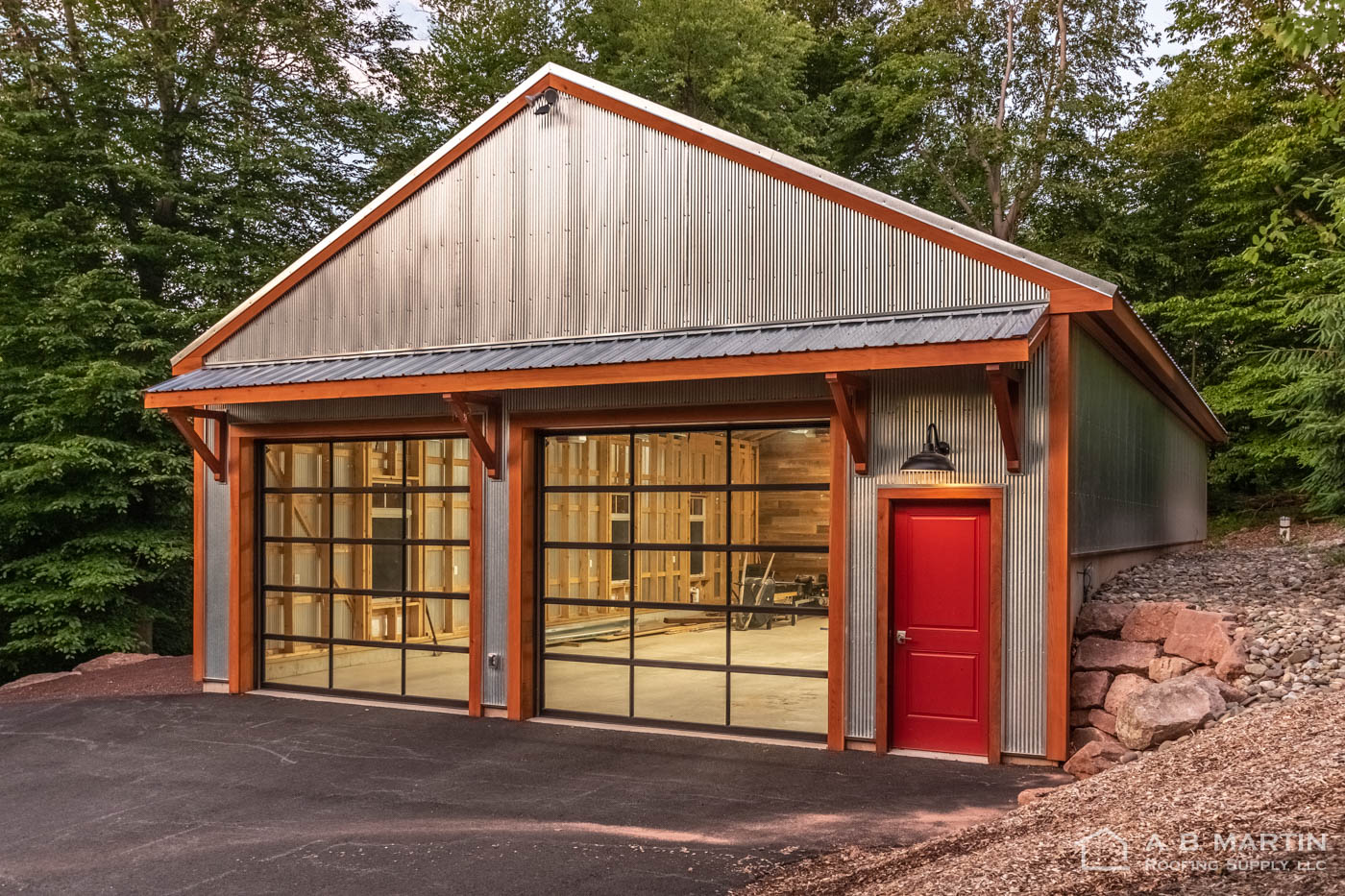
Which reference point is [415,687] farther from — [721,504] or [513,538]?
[721,504]

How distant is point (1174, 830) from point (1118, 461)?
22.9 feet

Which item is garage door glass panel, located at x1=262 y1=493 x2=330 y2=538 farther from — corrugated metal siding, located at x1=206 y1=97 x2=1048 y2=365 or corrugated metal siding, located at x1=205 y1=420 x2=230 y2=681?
corrugated metal siding, located at x1=206 y1=97 x2=1048 y2=365

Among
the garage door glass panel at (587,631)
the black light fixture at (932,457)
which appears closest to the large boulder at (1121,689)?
the black light fixture at (932,457)

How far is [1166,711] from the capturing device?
7719 millimetres

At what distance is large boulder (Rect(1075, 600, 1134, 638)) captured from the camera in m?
9.05

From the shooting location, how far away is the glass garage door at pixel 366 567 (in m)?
11.6

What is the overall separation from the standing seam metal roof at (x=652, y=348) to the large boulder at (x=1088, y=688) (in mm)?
2986

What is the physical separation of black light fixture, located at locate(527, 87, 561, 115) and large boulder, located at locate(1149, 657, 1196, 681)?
792 cm

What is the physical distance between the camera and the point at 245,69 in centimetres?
2159

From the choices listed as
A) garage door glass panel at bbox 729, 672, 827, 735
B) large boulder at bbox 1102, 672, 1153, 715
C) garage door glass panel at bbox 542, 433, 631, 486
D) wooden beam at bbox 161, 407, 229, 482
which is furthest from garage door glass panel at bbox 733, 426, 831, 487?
wooden beam at bbox 161, 407, 229, 482

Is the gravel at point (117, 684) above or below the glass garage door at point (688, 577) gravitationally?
below

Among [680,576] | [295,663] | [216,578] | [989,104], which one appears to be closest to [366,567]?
[295,663]

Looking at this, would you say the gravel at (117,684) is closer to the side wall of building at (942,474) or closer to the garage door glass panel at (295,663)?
the garage door glass panel at (295,663)

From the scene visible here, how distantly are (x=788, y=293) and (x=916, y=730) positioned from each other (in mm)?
4065
